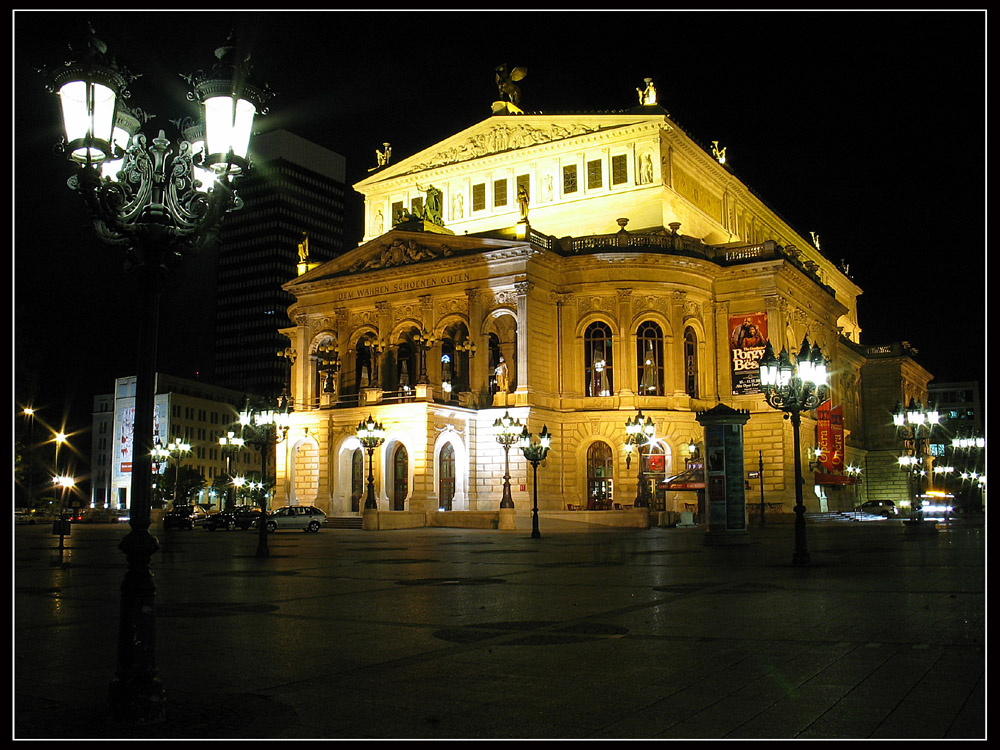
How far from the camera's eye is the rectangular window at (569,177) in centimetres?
6619

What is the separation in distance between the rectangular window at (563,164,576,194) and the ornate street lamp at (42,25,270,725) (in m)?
58.7

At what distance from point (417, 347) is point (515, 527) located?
17.7m

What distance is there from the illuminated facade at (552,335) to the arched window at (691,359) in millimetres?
99

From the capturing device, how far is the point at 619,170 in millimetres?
64688

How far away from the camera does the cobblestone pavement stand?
6508 mm

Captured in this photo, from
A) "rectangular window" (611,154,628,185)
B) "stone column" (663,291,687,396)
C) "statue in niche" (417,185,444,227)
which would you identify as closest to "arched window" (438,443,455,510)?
"stone column" (663,291,687,396)

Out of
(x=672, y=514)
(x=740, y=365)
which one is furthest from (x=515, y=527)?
(x=740, y=365)

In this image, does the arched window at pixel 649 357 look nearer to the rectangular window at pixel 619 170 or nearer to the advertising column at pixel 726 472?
the rectangular window at pixel 619 170

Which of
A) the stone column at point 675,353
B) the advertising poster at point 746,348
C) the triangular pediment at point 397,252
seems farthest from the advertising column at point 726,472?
the advertising poster at point 746,348

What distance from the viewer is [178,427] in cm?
13025

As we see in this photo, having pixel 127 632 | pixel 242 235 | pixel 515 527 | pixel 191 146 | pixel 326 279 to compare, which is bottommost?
pixel 515 527

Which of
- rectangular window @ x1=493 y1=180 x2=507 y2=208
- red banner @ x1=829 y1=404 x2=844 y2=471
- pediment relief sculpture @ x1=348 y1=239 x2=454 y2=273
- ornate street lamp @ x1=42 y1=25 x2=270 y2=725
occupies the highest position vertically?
rectangular window @ x1=493 y1=180 x2=507 y2=208

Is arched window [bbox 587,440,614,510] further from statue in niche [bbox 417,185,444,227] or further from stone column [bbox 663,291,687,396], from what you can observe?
statue in niche [bbox 417,185,444,227]

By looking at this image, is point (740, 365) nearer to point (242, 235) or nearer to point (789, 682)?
point (789, 682)
